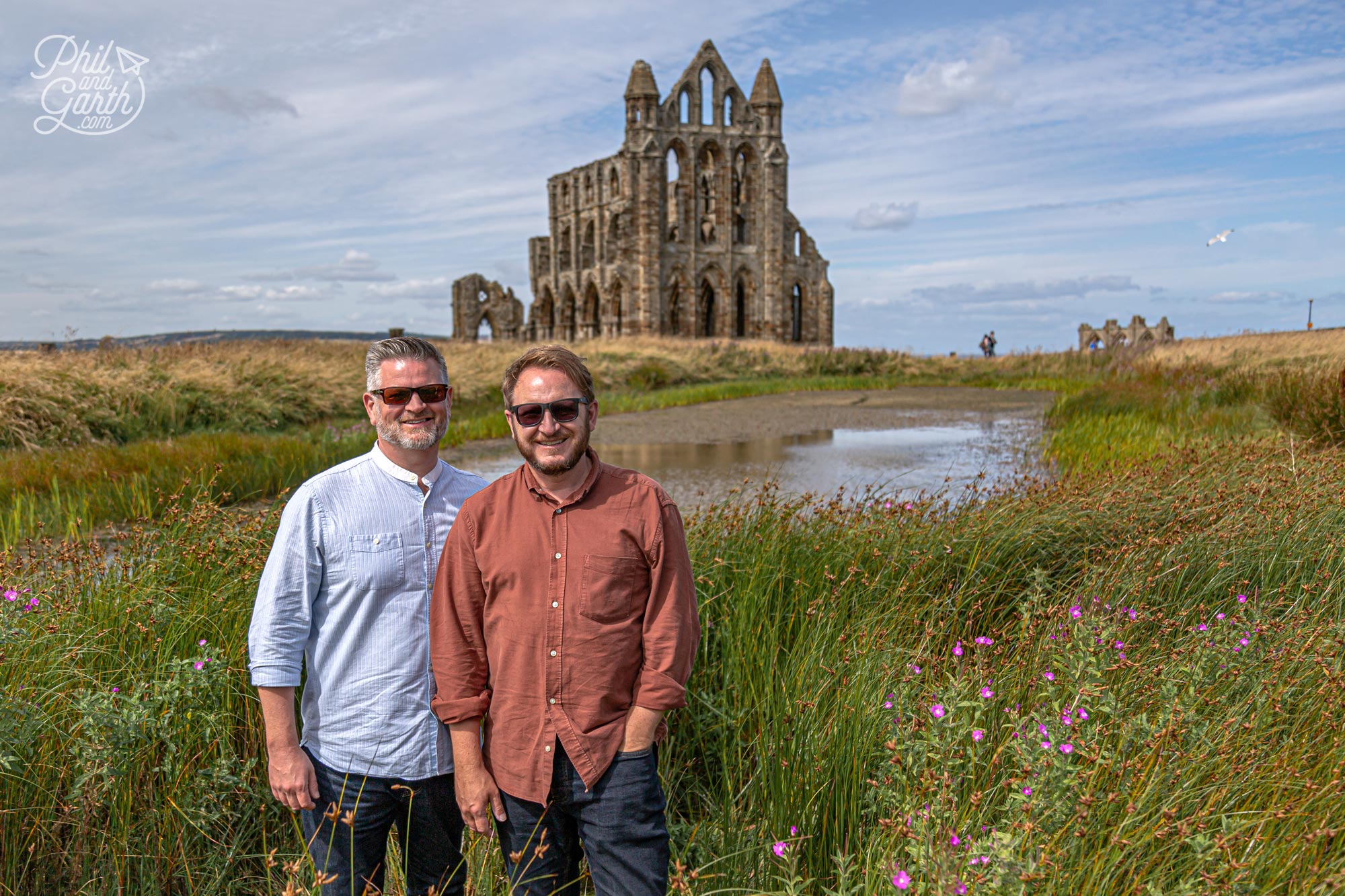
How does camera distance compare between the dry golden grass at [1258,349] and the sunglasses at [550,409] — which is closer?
the sunglasses at [550,409]

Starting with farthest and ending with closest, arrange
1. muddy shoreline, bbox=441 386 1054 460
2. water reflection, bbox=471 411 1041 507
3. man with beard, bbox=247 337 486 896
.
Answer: muddy shoreline, bbox=441 386 1054 460
water reflection, bbox=471 411 1041 507
man with beard, bbox=247 337 486 896

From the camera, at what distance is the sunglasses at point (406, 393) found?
104 inches

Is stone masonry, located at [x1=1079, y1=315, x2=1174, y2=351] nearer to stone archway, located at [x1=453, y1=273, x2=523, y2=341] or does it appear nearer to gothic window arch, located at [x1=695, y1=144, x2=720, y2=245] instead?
gothic window arch, located at [x1=695, y1=144, x2=720, y2=245]

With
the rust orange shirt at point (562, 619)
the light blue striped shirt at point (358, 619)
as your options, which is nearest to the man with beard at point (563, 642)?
the rust orange shirt at point (562, 619)

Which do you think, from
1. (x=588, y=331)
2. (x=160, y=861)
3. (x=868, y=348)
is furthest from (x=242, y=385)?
(x=588, y=331)

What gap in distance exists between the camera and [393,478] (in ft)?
8.82

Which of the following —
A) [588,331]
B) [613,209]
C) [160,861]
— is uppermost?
[613,209]

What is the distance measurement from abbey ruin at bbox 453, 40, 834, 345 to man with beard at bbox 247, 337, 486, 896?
4236 centimetres

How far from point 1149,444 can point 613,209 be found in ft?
137

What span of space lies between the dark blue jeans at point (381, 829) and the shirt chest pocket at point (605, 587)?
78cm

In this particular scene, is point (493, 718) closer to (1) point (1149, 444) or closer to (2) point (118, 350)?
(1) point (1149, 444)

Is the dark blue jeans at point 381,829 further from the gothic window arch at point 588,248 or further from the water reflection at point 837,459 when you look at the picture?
the gothic window arch at point 588,248

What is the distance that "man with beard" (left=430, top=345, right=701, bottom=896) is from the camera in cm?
233

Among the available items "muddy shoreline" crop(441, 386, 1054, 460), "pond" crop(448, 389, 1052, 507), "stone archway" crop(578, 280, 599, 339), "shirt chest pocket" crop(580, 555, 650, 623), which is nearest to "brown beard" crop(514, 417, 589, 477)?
"shirt chest pocket" crop(580, 555, 650, 623)
